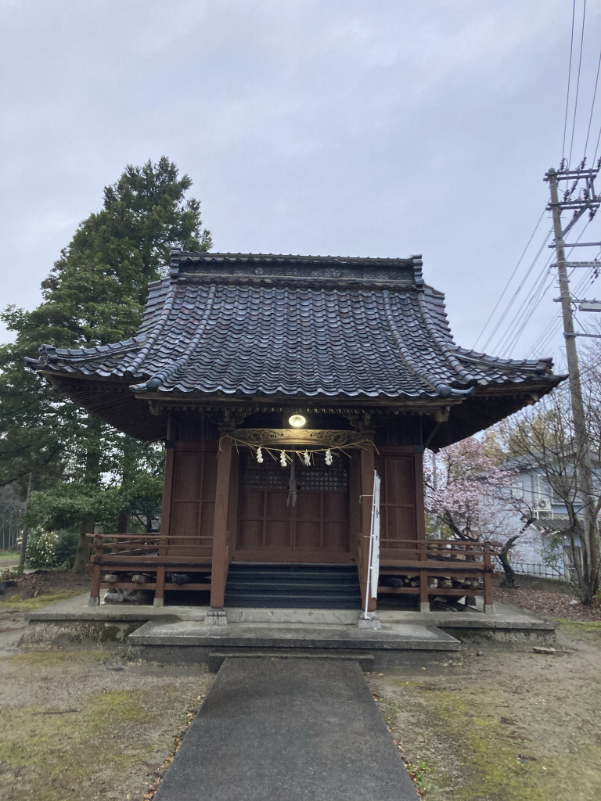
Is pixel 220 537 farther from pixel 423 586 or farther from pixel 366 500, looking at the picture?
pixel 423 586

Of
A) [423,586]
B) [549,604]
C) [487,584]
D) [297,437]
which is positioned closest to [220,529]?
[297,437]

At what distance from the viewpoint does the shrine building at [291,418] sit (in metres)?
7.41

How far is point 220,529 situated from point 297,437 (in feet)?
6.46

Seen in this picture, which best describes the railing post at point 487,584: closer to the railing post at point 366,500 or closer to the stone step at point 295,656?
the railing post at point 366,500

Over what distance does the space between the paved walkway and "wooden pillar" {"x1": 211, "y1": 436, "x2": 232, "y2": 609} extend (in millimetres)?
1971

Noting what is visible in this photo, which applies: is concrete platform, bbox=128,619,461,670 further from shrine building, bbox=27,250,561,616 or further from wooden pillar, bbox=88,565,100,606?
wooden pillar, bbox=88,565,100,606

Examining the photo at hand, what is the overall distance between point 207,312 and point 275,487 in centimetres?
400

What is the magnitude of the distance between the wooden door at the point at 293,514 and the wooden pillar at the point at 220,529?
5.01 ft

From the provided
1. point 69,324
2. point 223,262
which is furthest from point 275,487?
point 69,324

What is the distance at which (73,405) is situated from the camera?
16.1 meters

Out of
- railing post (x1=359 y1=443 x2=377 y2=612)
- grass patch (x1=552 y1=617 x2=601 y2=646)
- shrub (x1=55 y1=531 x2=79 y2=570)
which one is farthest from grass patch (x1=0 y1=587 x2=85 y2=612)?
grass patch (x1=552 y1=617 x2=601 y2=646)

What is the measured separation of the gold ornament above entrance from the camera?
26.1ft

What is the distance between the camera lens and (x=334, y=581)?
8562 millimetres

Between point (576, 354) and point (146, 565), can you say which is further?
point (576, 354)
